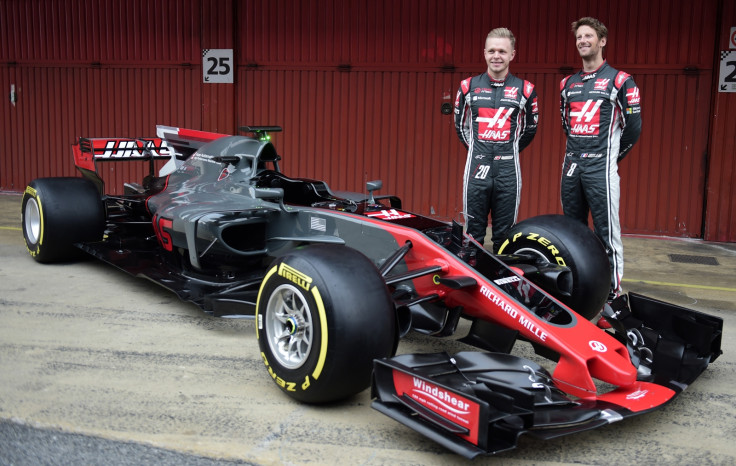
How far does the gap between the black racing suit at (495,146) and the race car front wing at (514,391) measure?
197cm

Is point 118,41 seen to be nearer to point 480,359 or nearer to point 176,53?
point 176,53

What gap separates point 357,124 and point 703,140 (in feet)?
13.6

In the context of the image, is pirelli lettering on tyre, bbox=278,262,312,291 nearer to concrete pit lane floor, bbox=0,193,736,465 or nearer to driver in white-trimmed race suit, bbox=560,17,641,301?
concrete pit lane floor, bbox=0,193,736,465

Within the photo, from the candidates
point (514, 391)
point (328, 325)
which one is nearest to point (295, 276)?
point (328, 325)

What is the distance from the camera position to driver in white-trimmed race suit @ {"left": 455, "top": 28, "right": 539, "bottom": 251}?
5.80 meters

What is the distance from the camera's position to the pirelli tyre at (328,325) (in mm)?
3389

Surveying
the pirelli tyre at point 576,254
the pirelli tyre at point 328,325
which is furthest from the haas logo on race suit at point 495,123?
the pirelli tyre at point 328,325

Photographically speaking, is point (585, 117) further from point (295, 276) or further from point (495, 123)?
point (295, 276)

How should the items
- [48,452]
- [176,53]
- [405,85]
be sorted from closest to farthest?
[48,452] → [405,85] → [176,53]

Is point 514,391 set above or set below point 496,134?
below

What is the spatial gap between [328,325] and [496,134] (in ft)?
9.64

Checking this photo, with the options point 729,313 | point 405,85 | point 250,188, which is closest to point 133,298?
point 250,188

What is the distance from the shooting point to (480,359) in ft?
11.6

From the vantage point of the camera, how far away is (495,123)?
19.1 feet
